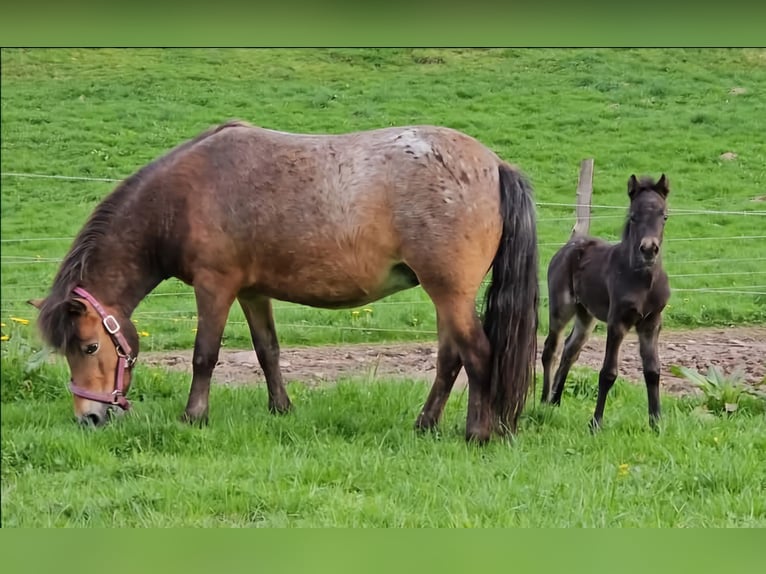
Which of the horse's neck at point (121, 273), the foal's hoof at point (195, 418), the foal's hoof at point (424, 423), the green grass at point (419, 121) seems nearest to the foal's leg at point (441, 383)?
Result: the foal's hoof at point (424, 423)

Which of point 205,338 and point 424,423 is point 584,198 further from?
point 205,338

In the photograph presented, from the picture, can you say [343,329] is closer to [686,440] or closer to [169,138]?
[169,138]

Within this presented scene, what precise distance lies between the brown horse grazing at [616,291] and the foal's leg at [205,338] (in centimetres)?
225

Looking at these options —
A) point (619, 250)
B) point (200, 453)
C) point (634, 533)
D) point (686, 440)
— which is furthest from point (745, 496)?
point (200, 453)

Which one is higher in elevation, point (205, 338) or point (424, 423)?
point (205, 338)

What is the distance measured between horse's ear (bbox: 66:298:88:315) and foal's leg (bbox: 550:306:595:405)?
3.02 meters

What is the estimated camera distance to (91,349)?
428 cm

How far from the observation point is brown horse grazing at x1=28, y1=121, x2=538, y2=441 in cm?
427

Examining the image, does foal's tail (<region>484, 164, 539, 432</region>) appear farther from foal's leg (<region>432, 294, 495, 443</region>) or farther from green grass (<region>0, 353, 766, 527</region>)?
green grass (<region>0, 353, 766, 527</region>)

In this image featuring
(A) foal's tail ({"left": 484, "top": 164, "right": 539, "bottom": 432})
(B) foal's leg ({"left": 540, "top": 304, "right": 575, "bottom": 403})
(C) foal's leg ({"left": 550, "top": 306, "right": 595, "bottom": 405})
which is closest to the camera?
(A) foal's tail ({"left": 484, "top": 164, "right": 539, "bottom": 432})

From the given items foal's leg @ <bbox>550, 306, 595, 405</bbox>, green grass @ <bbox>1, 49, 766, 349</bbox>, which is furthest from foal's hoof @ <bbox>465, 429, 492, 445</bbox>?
green grass @ <bbox>1, 49, 766, 349</bbox>

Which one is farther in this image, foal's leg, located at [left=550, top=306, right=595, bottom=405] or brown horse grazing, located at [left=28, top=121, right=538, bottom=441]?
foal's leg, located at [left=550, top=306, right=595, bottom=405]

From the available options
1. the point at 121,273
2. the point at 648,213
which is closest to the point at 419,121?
the point at 648,213

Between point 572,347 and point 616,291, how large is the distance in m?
0.82
